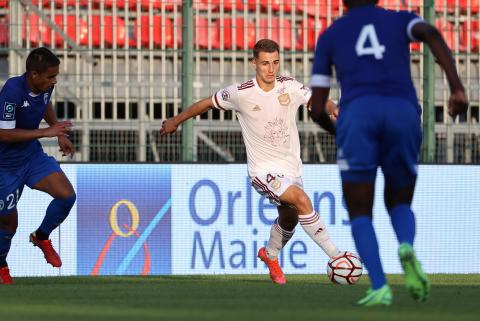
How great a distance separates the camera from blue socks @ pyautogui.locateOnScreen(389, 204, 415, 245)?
675 cm

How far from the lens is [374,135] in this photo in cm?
Answer: 670

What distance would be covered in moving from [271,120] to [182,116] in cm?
74

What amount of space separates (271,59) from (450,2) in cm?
560

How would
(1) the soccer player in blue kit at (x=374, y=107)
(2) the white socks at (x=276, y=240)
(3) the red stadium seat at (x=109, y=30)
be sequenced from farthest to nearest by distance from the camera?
(3) the red stadium seat at (x=109, y=30) < (2) the white socks at (x=276, y=240) < (1) the soccer player in blue kit at (x=374, y=107)

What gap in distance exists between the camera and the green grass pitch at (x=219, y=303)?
6105mm


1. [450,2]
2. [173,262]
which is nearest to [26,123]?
[173,262]

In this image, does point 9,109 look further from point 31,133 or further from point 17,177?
point 17,177

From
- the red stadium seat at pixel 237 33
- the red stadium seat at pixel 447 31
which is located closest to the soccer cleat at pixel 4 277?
the red stadium seat at pixel 237 33

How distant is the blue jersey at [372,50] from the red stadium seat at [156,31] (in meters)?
7.67

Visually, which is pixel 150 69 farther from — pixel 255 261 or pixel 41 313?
pixel 41 313

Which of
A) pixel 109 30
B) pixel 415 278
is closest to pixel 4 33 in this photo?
pixel 109 30

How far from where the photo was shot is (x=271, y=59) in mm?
10547

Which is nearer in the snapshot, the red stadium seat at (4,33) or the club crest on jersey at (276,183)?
the club crest on jersey at (276,183)

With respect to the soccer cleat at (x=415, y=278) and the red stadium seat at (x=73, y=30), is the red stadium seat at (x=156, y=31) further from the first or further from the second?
the soccer cleat at (x=415, y=278)
